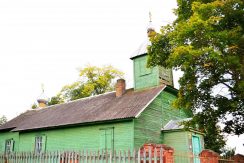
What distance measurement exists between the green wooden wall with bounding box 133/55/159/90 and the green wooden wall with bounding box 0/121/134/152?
5.14 m

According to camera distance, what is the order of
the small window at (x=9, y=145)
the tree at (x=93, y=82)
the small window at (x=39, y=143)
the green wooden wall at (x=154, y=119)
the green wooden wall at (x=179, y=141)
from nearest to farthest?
the green wooden wall at (x=154, y=119) → the green wooden wall at (x=179, y=141) → the small window at (x=39, y=143) → the small window at (x=9, y=145) → the tree at (x=93, y=82)

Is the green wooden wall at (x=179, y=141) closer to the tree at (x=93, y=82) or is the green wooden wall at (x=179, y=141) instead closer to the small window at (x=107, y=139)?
the small window at (x=107, y=139)

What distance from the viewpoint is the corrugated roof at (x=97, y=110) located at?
733 inches

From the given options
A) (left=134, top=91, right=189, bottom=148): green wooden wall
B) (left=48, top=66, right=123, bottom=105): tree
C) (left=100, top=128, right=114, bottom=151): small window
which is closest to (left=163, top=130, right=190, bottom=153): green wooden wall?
(left=134, top=91, right=189, bottom=148): green wooden wall

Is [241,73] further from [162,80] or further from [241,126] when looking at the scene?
[162,80]

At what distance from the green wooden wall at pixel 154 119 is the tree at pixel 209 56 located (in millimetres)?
5971

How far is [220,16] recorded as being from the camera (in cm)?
1134

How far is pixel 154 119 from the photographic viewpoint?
19422 millimetres

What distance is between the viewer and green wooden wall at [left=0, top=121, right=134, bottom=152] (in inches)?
703

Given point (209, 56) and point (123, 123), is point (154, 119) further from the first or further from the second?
point (209, 56)

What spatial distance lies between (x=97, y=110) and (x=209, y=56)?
12612mm

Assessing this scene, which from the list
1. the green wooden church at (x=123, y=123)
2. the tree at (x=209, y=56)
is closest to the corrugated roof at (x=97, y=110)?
the green wooden church at (x=123, y=123)

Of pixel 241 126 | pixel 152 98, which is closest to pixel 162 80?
pixel 152 98

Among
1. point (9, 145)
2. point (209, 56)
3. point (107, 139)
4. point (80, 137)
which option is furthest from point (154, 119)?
point (9, 145)
